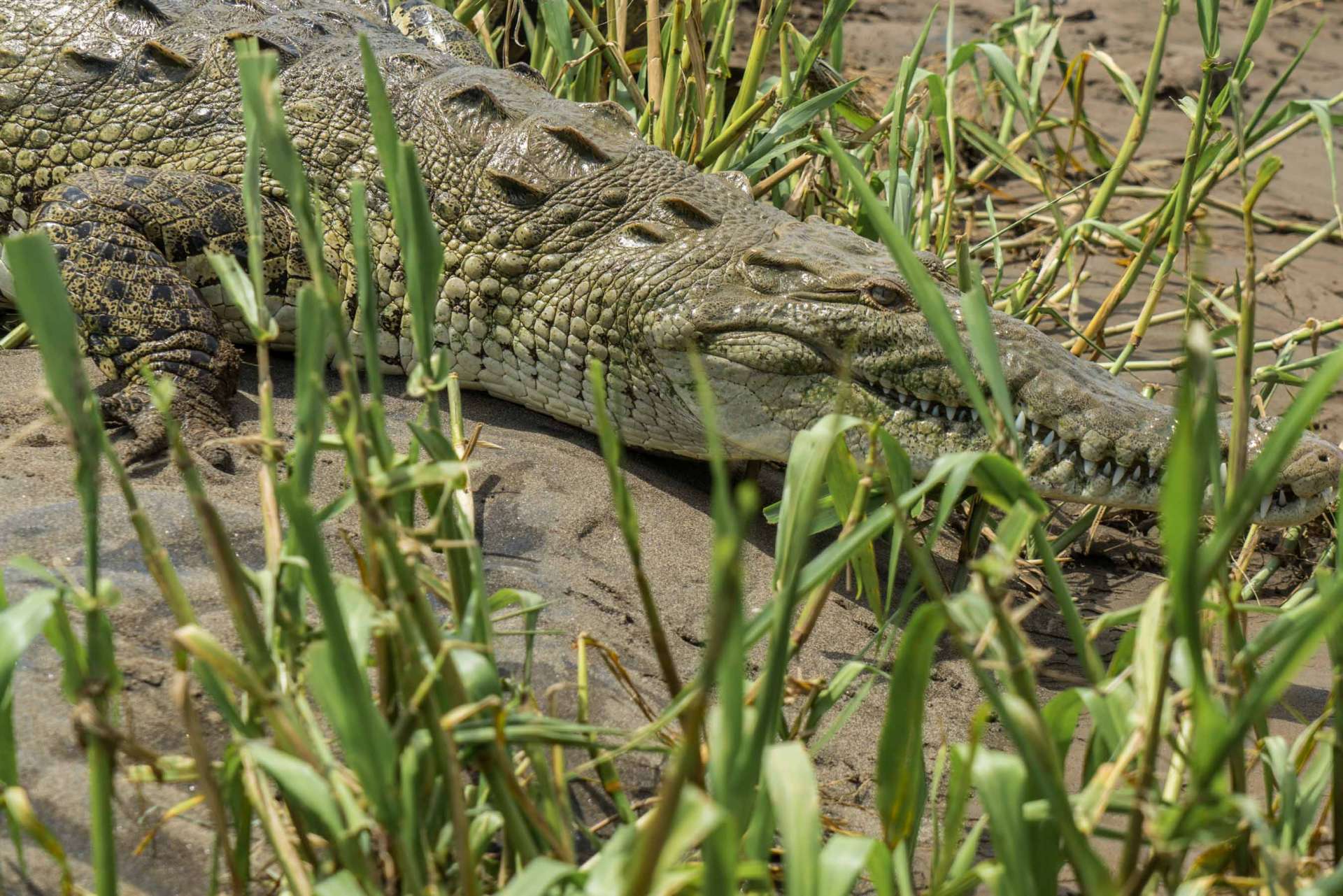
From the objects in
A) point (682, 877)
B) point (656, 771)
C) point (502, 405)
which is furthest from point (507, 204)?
point (682, 877)

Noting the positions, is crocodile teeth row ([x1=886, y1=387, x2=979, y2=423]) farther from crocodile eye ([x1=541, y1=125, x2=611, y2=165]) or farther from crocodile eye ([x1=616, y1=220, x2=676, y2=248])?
crocodile eye ([x1=541, y1=125, x2=611, y2=165])

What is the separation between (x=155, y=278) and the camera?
3.35 meters

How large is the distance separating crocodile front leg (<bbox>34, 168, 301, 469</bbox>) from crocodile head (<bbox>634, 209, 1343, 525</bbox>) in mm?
1113

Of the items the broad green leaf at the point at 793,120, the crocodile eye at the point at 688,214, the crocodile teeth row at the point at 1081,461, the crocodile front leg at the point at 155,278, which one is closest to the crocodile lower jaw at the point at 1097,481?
the crocodile teeth row at the point at 1081,461

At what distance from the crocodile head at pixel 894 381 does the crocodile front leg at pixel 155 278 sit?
111cm

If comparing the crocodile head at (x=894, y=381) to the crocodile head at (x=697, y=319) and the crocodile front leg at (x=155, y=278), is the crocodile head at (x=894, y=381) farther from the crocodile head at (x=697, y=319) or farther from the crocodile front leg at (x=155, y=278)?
the crocodile front leg at (x=155, y=278)

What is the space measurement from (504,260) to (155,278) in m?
0.89

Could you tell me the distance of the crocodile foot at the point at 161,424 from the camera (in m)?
2.94

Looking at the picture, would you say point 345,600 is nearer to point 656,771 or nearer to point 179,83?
point 656,771

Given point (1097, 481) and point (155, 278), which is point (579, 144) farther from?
point (1097, 481)

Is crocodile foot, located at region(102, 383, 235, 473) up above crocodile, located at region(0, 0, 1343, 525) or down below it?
below

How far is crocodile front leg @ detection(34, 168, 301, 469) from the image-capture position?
315 centimetres

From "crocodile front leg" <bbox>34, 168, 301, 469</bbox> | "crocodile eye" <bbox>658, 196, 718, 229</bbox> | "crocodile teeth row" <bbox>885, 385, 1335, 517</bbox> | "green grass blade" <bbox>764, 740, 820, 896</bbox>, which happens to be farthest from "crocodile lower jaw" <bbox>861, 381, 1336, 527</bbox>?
"crocodile front leg" <bbox>34, 168, 301, 469</bbox>

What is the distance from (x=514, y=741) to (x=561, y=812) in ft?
0.50
